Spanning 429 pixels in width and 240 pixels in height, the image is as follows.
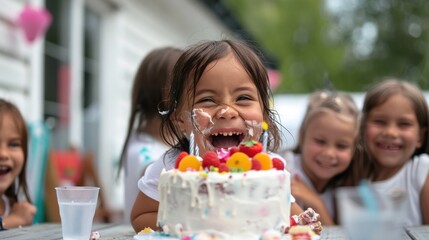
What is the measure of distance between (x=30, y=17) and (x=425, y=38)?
24613 mm

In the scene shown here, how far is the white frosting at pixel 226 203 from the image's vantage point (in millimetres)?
1883

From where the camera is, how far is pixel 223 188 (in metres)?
1.88

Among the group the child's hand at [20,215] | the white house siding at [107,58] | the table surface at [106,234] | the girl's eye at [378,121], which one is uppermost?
the white house siding at [107,58]

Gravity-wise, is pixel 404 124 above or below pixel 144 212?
above

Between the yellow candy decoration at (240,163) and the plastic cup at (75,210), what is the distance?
0.49 meters

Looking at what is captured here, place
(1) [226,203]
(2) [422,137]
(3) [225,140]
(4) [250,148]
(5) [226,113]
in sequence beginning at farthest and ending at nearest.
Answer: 1. (2) [422,137]
2. (3) [225,140]
3. (5) [226,113]
4. (4) [250,148]
5. (1) [226,203]

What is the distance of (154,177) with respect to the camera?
2.68 m

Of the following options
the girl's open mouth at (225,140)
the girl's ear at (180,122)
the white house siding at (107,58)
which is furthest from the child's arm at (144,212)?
the white house siding at (107,58)

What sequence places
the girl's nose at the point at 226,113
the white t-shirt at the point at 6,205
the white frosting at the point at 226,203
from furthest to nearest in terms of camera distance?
the white t-shirt at the point at 6,205 < the girl's nose at the point at 226,113 < the white frosting at the point at 226,203

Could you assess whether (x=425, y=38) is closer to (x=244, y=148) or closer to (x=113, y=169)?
(x=113, y=169)

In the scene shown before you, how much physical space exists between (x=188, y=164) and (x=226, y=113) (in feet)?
1.21

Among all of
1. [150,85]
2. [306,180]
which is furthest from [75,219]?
[306,180]

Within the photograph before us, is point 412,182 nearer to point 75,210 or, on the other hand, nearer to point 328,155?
point 328,155

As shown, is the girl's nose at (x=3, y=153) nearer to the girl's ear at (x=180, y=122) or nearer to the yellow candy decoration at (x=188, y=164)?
the girl's ear at (x=180, y=122)
